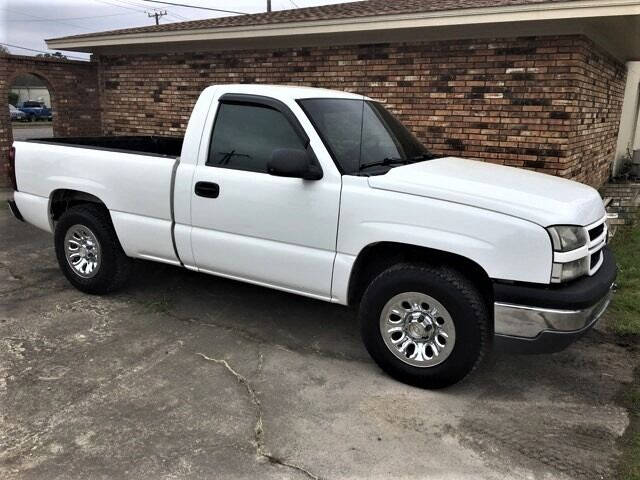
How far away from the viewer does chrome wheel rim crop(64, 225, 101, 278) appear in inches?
202

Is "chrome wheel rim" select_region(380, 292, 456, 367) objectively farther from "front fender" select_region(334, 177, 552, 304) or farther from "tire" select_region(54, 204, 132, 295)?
"tire" select_region(54, 204, 132, 295)

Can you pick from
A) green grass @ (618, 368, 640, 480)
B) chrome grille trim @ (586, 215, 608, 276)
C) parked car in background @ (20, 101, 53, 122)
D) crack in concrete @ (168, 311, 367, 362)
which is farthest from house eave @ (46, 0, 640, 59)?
parked car in background @ (20, 101, 53, 122)

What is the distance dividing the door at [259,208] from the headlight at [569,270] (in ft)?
4.62

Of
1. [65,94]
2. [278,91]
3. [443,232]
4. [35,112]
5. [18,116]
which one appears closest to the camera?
[443,232]

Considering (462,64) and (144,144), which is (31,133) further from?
(462,64)

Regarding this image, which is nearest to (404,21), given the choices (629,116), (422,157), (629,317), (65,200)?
(422,157)

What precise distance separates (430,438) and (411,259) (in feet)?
3.78

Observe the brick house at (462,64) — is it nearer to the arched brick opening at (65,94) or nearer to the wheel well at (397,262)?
the arched brick opening at (65,94)

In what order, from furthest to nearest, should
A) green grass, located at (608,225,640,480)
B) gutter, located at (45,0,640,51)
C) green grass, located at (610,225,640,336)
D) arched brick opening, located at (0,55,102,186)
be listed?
arched brick opening, located at (0,55,102,186)
gutter, located at (45,0,640,51)
green grass, located at (610,225,640,336)
green grass, located at (608,225,640,480)

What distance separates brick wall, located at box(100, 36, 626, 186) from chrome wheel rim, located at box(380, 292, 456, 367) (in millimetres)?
3992

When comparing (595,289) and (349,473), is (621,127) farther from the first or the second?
(349,473)

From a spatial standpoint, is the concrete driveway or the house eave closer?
the concrete driveway

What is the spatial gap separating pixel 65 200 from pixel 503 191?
4049 mm

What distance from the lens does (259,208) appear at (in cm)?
406
